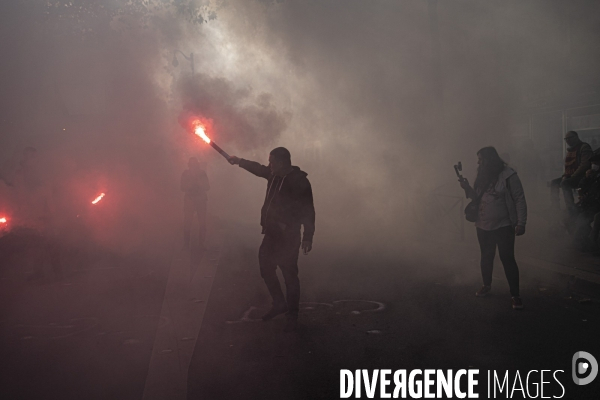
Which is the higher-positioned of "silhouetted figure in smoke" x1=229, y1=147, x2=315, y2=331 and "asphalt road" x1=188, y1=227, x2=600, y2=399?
"silhouetted figure in smoke" x1=229, y1=147, x2=315, y2=331

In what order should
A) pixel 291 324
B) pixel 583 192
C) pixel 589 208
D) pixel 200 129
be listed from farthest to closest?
pixel 583 192
pixel 589 208
pixel 200 129
pixel 291 324

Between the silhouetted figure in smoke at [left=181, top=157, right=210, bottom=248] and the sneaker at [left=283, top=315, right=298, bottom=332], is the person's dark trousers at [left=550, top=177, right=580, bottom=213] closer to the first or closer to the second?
the sneaker at [left=283, top=315, right=298, bottom=332]

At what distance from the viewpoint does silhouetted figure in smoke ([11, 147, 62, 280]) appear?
24.2 feet

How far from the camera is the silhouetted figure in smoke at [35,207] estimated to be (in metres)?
7.36

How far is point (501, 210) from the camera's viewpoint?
18.2 ft

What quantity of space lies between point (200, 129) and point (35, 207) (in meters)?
2.75

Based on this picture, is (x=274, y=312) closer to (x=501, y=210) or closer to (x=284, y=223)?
(x=284, y=223)

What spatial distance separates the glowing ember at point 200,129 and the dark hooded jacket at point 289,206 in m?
1.21

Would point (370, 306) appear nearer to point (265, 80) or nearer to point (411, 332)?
point (411, 332)

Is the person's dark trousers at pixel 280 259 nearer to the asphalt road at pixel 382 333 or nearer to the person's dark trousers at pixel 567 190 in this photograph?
the asphalt road at pixel 382 333

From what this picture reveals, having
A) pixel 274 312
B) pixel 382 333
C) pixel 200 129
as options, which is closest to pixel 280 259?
pixel 274 312

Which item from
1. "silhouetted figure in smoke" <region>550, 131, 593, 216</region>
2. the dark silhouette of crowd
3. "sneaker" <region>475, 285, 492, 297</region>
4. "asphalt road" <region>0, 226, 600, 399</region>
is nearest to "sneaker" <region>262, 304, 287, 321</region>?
"asphalt road" <region>0, 226, 600, 399</region>

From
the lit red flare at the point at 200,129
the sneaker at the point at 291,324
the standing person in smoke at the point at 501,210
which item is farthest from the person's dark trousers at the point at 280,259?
the standing person in smoke at the point at 501,210

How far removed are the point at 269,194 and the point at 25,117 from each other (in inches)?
549
